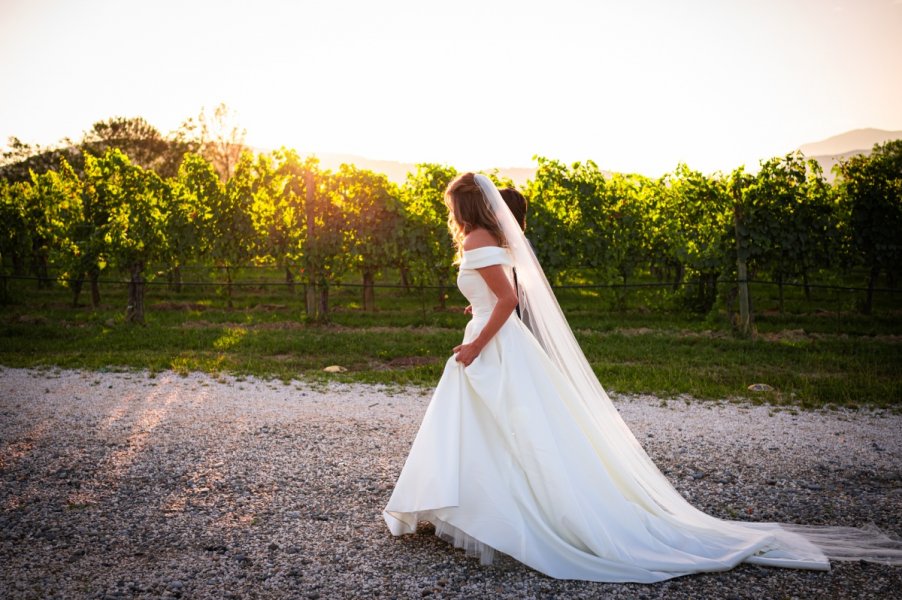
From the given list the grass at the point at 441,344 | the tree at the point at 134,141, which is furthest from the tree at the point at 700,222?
the tree at the point at 134,141

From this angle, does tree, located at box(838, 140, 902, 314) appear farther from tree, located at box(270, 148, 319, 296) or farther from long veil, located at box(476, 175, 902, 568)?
long veil, located at box(476, 175, 902, 568)

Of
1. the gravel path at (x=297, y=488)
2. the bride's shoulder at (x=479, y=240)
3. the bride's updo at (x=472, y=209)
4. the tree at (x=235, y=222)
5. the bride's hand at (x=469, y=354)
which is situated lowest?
the gravel path at (x=297, y=488)

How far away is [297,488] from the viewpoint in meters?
5.09

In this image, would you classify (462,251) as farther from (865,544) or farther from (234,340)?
(234,340)

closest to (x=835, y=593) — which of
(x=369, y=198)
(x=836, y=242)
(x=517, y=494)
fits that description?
(x=517, y=494)

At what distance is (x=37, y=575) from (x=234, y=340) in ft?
27.7

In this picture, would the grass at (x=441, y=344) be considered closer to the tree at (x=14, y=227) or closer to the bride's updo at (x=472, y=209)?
the tree at (x=14, y=227)

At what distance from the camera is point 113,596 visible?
344 centimetres

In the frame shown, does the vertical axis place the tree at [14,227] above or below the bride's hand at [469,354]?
above

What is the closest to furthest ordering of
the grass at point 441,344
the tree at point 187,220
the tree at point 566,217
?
the grass at point 441,344
the tree at point 566,217
the tree at point 187,220

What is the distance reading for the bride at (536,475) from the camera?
372 centimetres

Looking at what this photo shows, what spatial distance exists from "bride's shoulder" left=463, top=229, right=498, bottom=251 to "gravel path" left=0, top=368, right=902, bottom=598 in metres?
1.81

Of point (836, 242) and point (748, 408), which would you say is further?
point (836, 242)

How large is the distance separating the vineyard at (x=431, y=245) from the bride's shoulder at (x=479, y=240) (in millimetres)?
7196
